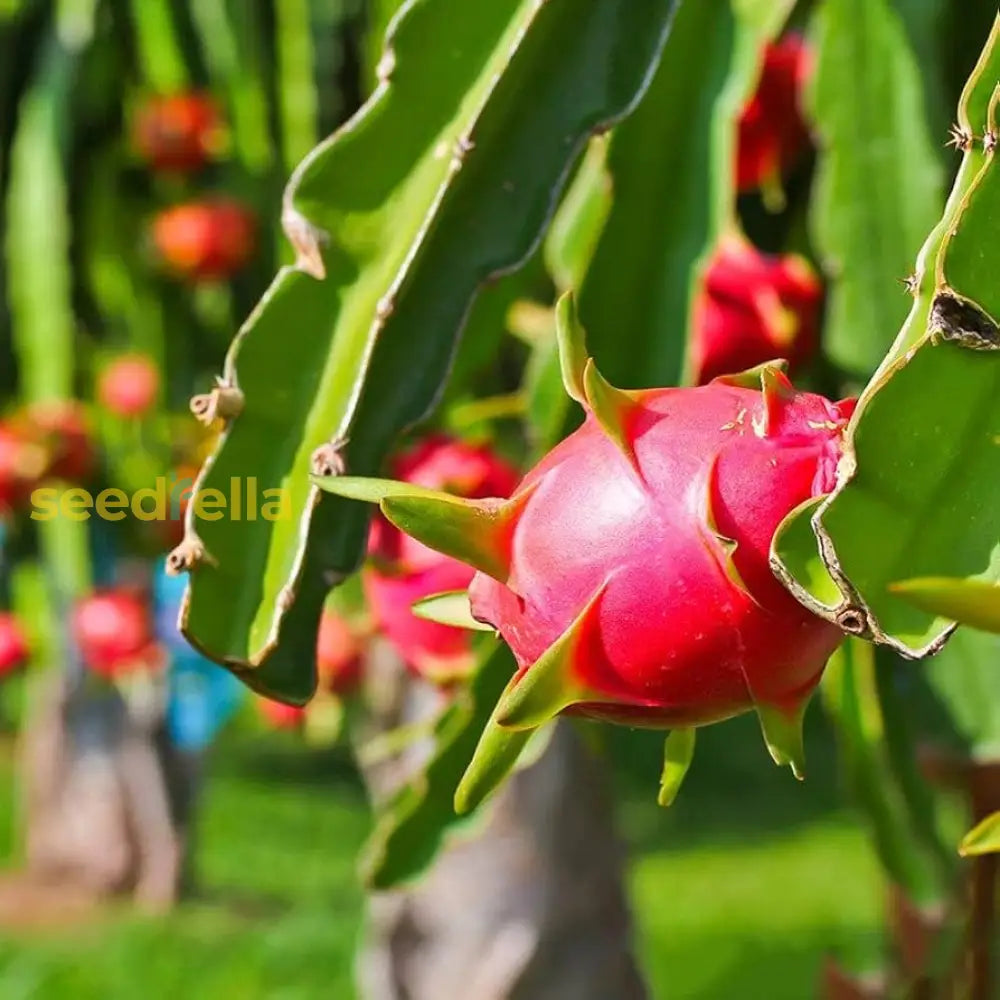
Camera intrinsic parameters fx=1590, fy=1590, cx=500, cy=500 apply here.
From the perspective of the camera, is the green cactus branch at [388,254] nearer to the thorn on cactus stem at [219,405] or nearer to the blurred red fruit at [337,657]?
the thorn on cactus stem at [219,405]

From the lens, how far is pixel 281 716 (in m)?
1.87

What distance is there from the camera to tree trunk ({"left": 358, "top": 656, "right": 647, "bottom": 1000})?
144 centimetres

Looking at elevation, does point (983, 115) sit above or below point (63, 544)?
above

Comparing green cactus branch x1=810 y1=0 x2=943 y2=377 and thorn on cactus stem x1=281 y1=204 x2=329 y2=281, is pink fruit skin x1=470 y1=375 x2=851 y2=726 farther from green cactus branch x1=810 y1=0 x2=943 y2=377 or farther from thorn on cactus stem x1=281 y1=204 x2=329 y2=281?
green cactus branch x1=810 y1=0 x2=943 y2=377

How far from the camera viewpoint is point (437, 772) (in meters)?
0.84

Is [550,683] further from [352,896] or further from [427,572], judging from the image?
[352,896]

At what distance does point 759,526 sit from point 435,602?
14 cm

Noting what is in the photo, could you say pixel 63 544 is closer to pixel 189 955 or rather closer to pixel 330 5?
pixel 330 5

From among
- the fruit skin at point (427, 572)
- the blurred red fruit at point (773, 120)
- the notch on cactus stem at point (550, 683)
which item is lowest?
the fruit skin at point (427, 572)

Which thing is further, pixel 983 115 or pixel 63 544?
pixel 63 544

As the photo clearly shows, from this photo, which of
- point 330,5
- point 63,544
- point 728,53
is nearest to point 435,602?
point 728,53

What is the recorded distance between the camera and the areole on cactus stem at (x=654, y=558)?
44 centimetres

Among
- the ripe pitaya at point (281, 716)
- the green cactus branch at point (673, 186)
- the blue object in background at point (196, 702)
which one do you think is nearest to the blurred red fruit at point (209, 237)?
the ripe pitaya at point (281, 716)

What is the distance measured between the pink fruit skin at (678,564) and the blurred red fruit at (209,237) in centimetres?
167
